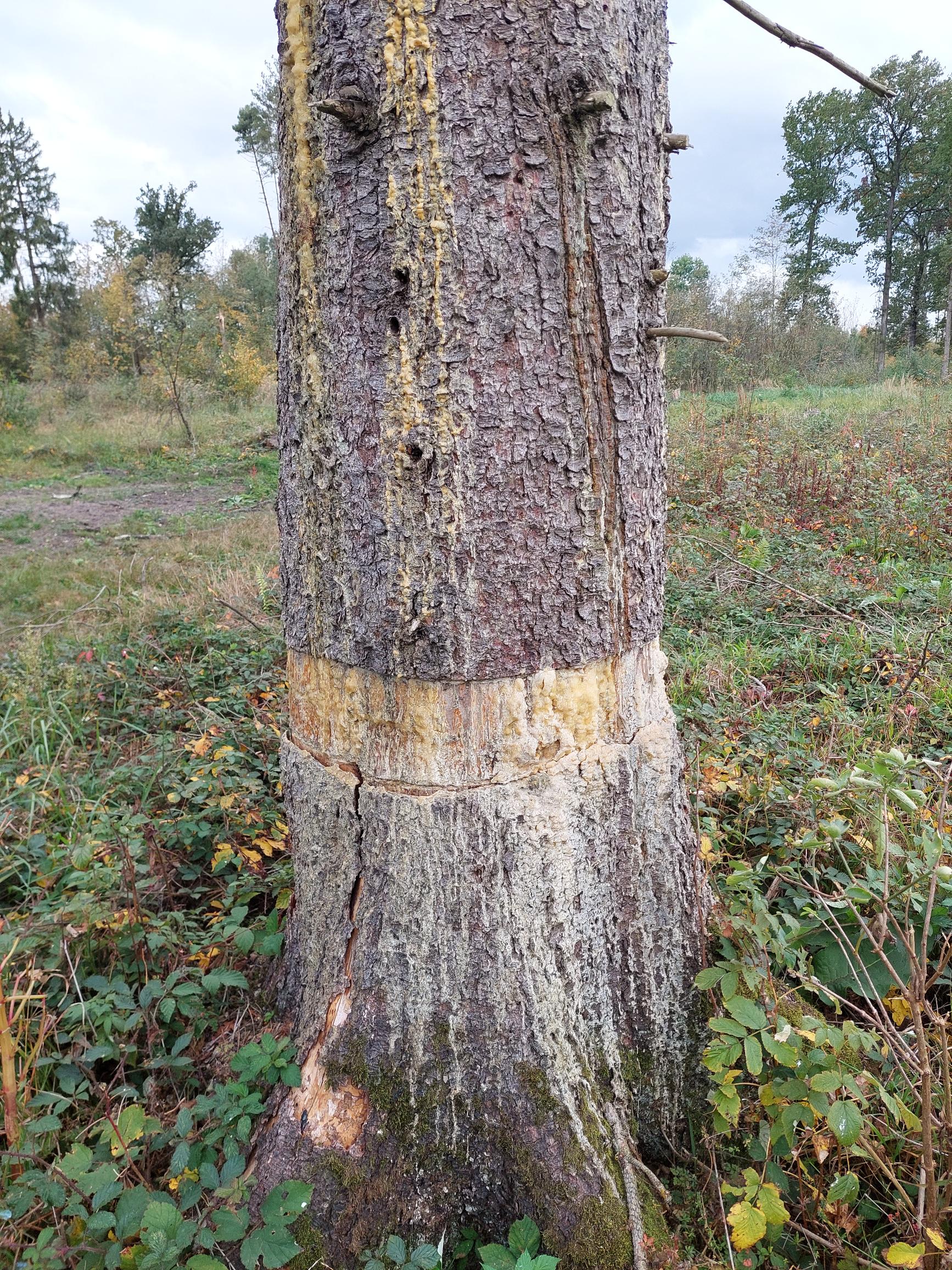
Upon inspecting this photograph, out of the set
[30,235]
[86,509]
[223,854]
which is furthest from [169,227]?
Result: [223,854]

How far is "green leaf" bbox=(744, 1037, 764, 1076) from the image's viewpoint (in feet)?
4.11

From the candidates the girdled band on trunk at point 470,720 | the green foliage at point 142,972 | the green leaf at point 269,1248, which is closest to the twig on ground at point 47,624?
the green foliage at point 142,972

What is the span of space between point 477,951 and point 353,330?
1122 millimetres

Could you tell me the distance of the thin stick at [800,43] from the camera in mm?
1316

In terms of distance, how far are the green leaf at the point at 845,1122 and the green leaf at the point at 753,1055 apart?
12cm

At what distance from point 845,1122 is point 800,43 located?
1880 mm

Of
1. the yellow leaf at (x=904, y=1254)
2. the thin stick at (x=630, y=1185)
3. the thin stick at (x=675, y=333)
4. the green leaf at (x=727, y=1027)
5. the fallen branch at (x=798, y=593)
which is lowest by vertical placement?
the thin stick at (x=630, y=1185)

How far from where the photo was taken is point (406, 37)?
3.74ft

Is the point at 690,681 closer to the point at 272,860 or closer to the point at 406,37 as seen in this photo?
the point at 272,860

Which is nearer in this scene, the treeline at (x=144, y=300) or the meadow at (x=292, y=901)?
the meadow at (x=292, y=901)

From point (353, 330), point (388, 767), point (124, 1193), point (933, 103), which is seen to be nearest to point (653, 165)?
point (353, 330)

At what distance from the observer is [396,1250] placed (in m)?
1.23

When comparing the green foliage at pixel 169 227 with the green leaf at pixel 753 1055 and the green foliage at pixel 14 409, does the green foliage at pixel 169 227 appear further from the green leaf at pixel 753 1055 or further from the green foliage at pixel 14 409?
the green leaf at pixel 753 1055

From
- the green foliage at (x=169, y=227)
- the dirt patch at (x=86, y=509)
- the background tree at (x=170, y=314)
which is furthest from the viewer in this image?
the green foliage at (x=169, y=227)
